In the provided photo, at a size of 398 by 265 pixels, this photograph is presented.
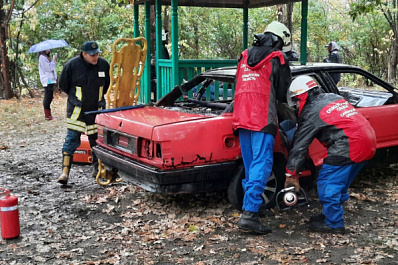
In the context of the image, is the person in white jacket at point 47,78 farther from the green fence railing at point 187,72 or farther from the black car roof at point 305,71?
the black car roof at point 305,71

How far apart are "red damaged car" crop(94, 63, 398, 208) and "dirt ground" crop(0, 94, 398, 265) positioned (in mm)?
423

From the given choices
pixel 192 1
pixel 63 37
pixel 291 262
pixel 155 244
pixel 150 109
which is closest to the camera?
pixel 291 262

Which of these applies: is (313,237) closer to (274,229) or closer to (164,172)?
(274,229)

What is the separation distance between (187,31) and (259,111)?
15.8m

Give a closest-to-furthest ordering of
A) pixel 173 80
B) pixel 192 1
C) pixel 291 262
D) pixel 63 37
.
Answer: pixel 291 262 → pixel 173 80 → pixel 192 1 → pixel 63 37

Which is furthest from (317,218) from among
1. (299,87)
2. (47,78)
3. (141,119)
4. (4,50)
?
(4,50)

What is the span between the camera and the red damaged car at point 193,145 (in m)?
4.52

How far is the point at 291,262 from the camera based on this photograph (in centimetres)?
386

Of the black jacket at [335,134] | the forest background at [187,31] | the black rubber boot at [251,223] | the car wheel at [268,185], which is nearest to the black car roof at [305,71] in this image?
the black jacket at [335,134]

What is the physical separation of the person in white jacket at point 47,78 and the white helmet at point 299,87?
347 inches

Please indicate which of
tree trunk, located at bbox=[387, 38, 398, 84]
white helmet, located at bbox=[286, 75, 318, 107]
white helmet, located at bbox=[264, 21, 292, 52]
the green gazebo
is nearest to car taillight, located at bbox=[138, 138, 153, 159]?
white helmet, located at bbox=[286, 75, 318, 107]

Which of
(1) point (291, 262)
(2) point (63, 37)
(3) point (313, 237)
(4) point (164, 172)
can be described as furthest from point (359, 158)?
(2) point (63, 37)

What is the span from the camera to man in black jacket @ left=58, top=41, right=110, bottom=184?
620 cm

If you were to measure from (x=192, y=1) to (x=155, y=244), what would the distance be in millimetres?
6831
